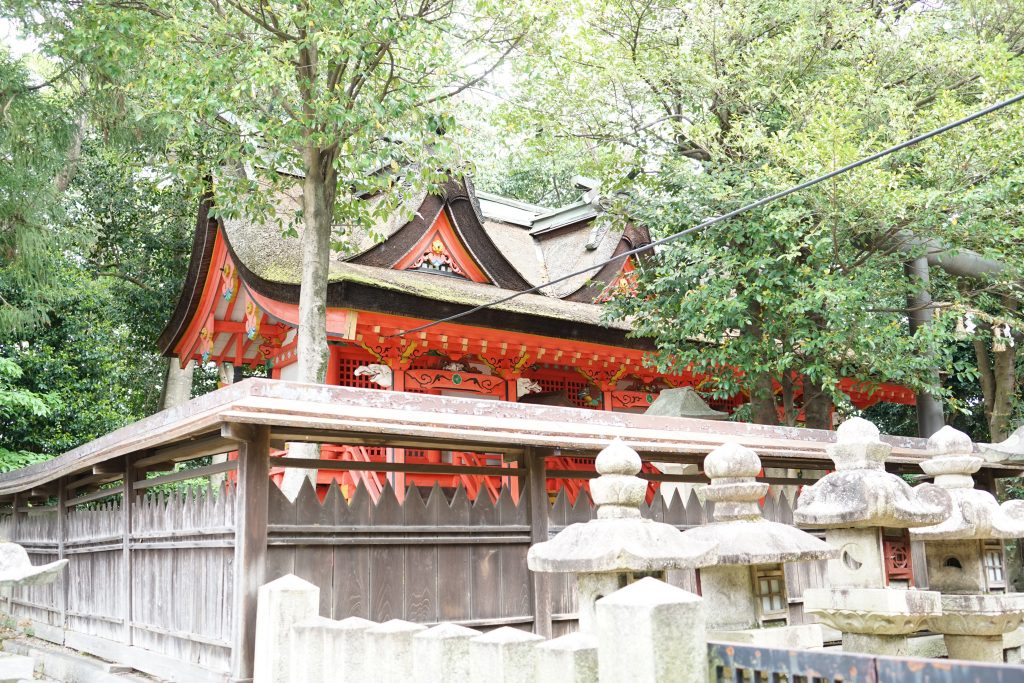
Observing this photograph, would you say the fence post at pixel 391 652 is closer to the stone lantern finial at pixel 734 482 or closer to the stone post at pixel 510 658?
the stone post at pixel 510 658

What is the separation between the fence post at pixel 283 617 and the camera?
543 cm

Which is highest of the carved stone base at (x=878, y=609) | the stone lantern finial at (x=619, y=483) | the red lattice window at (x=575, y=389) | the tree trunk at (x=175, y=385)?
the tree trunk at (x=175, y=385)

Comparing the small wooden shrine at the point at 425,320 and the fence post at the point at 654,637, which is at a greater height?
the small wooden shrine at the point at 425,320

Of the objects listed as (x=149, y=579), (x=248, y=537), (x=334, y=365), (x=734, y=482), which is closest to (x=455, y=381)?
(x=334, y=365)

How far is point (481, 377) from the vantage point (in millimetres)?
13438

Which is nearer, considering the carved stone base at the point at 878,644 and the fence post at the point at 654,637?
the fence post at the point at 654,637

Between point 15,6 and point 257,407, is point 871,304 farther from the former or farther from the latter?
point 15,6

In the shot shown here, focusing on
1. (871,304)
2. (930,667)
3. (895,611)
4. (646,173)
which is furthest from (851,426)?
(646,173)

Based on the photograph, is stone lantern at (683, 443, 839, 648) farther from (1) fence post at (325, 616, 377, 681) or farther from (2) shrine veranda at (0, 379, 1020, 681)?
(1) fence post at (325, 616, 377, 681)

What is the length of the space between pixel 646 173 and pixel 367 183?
166 inches

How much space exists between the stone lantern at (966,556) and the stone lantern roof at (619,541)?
7.95 ft

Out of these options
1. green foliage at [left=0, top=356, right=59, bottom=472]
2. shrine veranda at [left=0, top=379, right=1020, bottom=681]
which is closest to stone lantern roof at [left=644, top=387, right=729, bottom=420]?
shrine veranda at [left=0, top=379, right=1020, bottom=681]

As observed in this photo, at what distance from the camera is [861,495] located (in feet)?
16.7

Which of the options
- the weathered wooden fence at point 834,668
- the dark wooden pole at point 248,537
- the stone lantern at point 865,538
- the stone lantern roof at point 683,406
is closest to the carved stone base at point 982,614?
the stone lantern at point 865,538
